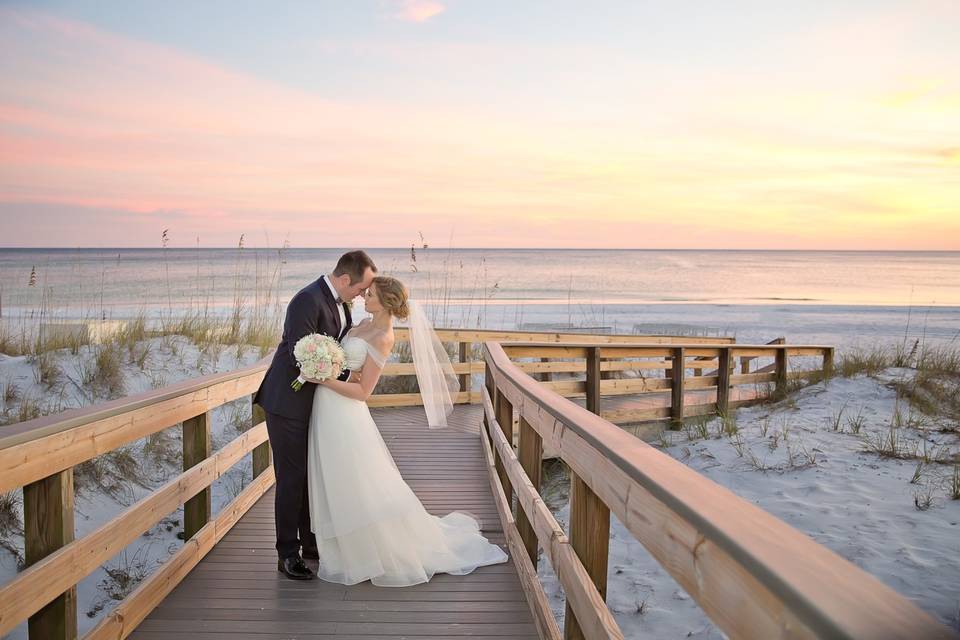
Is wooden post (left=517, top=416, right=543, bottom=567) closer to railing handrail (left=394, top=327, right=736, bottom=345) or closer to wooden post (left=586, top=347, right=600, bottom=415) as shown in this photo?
wooden post (left=586, top=347, right=600, bottom=415)

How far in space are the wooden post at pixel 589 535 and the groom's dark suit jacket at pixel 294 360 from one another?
2.24 m

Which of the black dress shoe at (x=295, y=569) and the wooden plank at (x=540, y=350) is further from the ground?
the wooden plank at (x=540, y=350)

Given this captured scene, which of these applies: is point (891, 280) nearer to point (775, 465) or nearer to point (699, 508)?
point (775, 465)

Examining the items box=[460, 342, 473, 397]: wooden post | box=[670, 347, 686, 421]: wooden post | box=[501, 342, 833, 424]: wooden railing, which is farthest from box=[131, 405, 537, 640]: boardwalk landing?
box=[460, 342, 473, 397]: wooden post

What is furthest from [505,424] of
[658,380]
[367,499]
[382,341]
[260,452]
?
[658,380]

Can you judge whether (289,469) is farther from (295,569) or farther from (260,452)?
(260,452)

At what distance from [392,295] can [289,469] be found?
4.03 ft

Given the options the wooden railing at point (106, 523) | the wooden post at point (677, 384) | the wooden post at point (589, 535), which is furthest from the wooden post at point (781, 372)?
the wooden post at point (589, 535)

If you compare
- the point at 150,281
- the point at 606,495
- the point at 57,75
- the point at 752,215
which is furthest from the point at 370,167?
the point at 606,495

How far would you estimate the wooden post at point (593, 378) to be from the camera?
867cm

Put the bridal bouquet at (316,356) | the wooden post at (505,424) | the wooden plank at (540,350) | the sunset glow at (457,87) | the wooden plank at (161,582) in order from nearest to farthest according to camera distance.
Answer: the wooden plank at (161,582)
the bridal bouquet at (316,356)
the wooden post at (505,424)
the wooden plank at (540,350)
the sunset glow at (457,87)

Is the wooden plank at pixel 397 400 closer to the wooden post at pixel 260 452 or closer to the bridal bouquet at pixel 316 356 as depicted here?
the wooden post at pixel 260 452

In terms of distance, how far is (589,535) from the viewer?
242 centimetres

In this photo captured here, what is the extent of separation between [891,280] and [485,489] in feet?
209
